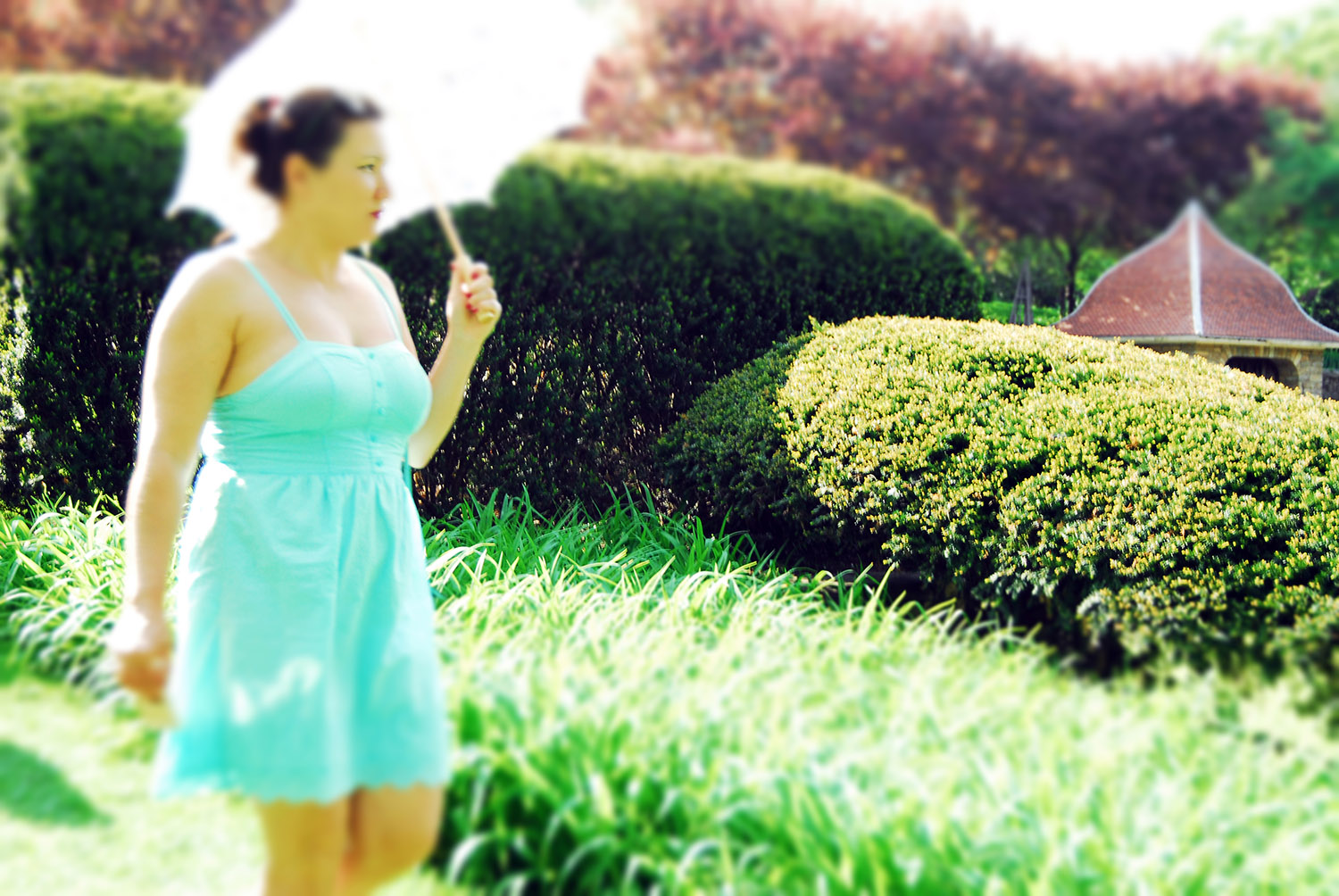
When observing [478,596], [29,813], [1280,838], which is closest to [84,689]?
[29,813]

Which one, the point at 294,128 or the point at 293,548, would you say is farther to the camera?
the point at 293,548

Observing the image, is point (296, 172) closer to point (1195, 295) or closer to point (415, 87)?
point (415, 87)

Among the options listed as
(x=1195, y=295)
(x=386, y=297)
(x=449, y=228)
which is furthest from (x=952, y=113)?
(x=449, y=228)

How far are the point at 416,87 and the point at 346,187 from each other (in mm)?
466

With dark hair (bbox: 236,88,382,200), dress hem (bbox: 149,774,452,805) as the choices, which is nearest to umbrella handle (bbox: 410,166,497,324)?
dark hair (bbox: 236,88,382,200)

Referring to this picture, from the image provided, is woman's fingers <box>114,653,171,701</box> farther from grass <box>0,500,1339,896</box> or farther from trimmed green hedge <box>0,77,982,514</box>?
trimmed green hedge <box>0,77,982,514</box>

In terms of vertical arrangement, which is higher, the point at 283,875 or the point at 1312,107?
the point at 1312,107

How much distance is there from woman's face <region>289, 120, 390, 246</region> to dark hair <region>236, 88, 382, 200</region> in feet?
0.05

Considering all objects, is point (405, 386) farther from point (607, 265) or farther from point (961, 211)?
point (961, 211)

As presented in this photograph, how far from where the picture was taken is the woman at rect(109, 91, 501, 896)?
1.52 metres

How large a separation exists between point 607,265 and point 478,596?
2.33m

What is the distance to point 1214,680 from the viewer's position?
2625 millimetres

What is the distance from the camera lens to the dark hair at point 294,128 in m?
1.50

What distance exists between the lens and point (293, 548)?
1681mm
